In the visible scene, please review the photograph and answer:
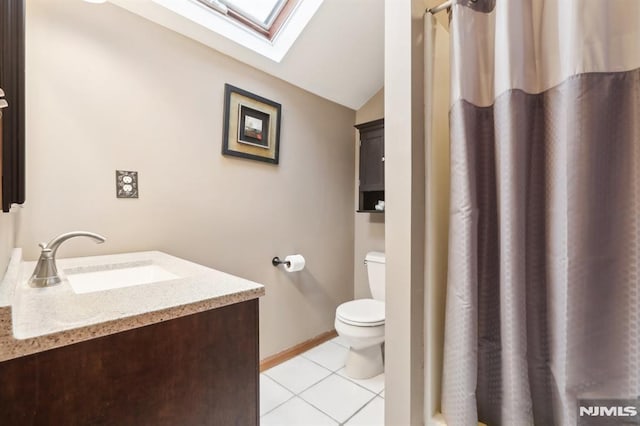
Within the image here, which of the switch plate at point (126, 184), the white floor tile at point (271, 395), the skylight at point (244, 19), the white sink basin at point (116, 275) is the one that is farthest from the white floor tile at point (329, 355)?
the skylight at point (244, 19)

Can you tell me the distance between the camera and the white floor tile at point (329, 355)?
207cm

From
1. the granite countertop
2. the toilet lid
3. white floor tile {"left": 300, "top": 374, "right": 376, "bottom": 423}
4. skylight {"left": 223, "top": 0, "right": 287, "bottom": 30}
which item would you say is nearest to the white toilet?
the toilet lid

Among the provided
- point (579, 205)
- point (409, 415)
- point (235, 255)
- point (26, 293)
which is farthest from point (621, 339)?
point (235, 255)

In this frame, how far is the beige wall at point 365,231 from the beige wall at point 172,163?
0.77ft

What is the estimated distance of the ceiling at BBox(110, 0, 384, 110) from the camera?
1.66 m

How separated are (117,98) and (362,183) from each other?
1784 mm

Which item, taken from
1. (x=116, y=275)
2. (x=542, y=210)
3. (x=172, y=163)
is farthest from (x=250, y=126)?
(x=542, y=210)

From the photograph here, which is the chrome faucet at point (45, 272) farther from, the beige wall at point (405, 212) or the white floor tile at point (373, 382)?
the white floor tile at point (373, 382)

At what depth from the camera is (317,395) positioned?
1.74 metres

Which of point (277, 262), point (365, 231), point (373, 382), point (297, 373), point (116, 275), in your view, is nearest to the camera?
point (116, 275)

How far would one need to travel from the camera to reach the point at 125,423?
67cm

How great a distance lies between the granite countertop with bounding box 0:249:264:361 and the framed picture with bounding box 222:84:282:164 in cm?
107

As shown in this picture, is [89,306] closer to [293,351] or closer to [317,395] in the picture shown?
[317,395]

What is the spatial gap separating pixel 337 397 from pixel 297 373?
36 centimetres
